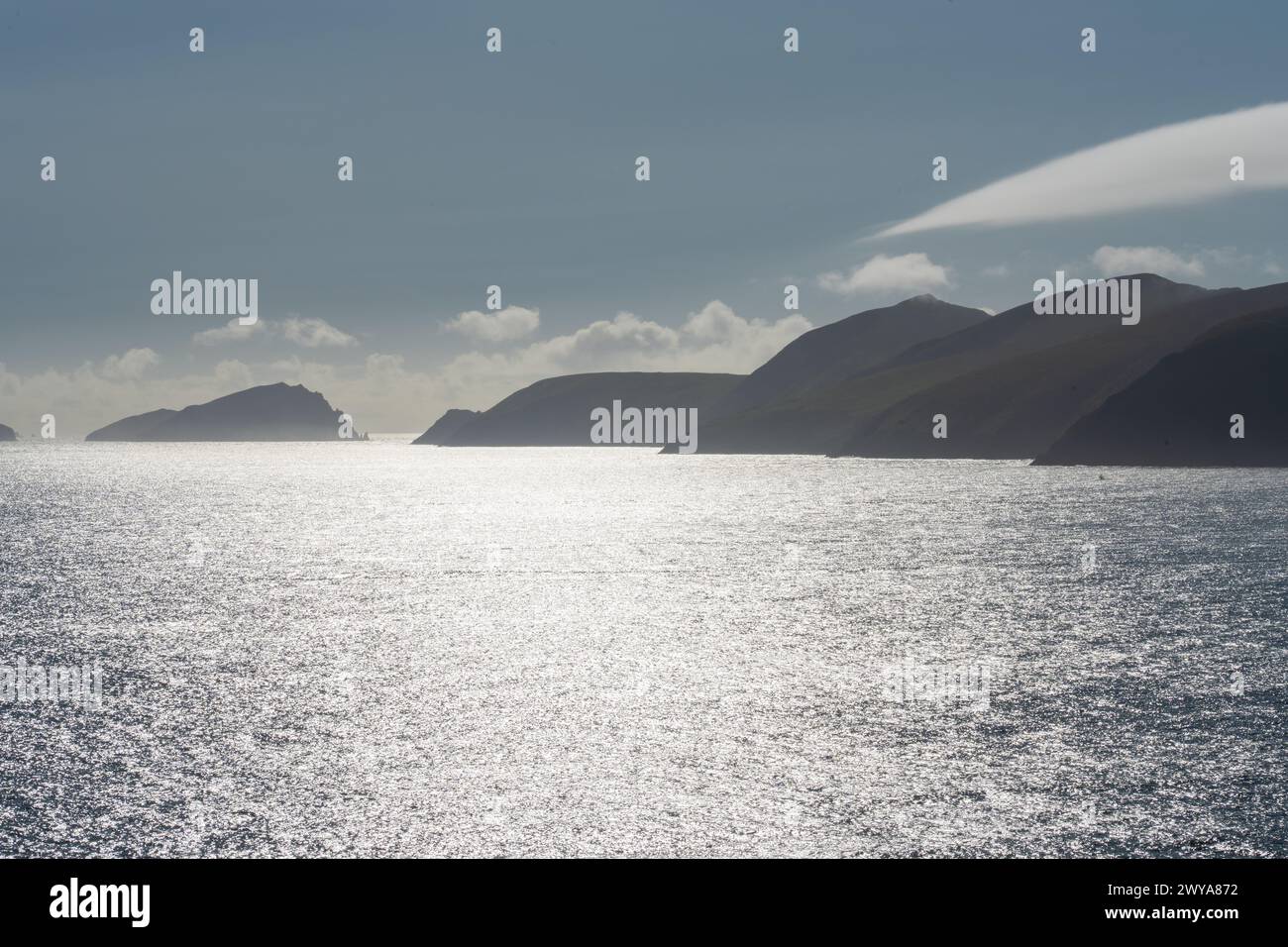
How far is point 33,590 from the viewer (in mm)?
71750

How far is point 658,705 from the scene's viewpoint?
124 feet

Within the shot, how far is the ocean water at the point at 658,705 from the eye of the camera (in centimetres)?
2469

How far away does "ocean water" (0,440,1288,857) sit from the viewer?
24688 mm

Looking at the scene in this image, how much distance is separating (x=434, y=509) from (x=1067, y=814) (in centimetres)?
14787

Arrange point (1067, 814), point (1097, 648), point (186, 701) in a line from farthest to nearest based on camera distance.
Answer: point (1097, 648) → point (186, 701) → point (1067, 814)

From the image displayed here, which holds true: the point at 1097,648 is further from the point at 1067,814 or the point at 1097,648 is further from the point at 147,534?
the point at 147,534

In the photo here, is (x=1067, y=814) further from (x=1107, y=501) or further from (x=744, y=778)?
(x=1107, y=501)

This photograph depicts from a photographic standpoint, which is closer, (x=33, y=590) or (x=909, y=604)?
(x=909, y=604)
